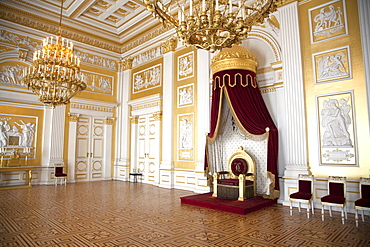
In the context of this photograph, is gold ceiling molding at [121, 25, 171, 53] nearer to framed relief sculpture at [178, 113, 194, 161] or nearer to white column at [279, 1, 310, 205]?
framed relief sculpture at [178, 113, 194, 161]

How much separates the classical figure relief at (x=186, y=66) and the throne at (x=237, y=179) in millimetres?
3007

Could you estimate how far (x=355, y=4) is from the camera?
4.70 meters

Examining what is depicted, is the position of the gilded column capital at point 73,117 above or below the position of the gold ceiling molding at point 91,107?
below

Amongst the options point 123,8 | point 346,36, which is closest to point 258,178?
point 346,36

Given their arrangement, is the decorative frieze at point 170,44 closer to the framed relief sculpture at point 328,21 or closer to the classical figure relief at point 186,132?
the classical figure relief at point 186,132

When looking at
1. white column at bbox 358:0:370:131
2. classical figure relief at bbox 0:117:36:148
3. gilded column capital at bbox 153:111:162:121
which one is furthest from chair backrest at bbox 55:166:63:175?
white column at bbox 358:0:370:131

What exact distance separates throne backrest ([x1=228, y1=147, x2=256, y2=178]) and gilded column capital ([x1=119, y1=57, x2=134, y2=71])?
5979mm

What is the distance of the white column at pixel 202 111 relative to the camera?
6828mm

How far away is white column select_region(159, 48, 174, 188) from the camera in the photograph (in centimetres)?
779

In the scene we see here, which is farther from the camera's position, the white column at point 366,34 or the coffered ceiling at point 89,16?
the coffered ceiling at point 89,16

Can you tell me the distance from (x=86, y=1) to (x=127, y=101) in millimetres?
3603

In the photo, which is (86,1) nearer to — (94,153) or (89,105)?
(89,105)

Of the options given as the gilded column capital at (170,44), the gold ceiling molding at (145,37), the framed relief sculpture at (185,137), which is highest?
the gold ceiling molding at (145,37)

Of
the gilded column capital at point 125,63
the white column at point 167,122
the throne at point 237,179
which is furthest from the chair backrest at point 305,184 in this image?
the gilded column capital at point 125,63
